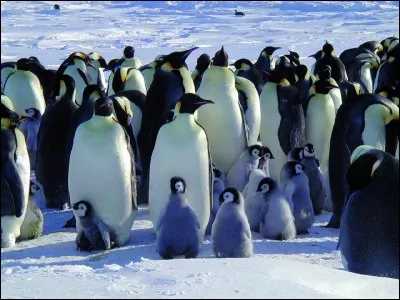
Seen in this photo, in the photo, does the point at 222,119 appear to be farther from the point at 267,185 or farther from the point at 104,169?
the point at 104,169

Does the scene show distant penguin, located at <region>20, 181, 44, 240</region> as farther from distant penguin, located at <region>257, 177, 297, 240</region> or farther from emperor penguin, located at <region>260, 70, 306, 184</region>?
emperor penguin, located at <region>260, 70, 306, 184</region>

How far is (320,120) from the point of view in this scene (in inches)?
239

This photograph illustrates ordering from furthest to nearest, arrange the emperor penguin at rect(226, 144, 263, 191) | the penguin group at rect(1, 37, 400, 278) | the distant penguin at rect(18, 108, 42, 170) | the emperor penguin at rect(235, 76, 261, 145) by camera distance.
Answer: the distant penguin at rect(18, 108, 42, 170)
the emperor penguin at rect(235, 76, 261, 145)
the emperor penguin at rect(226, 144, 263, 191)
the penguin group at rect(1, 37, 400, 278)

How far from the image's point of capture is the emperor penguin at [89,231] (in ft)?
14.3

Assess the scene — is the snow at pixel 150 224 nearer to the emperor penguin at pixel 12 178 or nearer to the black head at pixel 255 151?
the emperor penguin at pixel 12 178

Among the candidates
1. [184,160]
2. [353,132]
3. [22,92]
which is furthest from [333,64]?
[184,160]

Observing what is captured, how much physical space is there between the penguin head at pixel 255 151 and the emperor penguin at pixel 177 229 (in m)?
1.30

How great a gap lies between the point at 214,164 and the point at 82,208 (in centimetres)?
165

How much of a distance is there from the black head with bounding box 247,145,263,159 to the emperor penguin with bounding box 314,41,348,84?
12.5 feet

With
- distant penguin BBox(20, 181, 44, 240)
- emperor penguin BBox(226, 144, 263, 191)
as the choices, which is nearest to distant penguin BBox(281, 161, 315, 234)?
emperor penguin BBox(226, 144, 263, 191)

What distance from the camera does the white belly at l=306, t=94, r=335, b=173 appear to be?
239 inches

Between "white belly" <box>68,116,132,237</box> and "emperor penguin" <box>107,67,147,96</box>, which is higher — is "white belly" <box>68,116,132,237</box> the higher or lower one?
the lower one

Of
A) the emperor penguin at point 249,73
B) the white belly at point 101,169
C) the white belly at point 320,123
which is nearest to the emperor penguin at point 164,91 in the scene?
the white belly at point 320,123

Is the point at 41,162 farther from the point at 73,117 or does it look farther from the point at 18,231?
the point at 18,231
